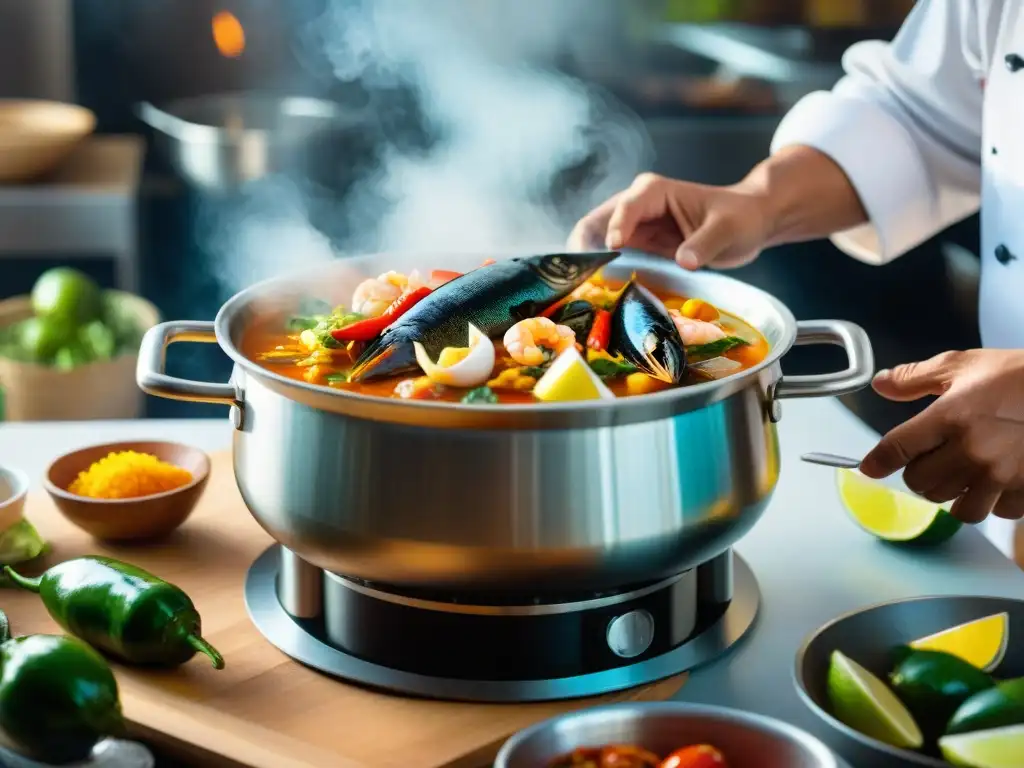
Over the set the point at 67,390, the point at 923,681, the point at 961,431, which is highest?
the point at 961,431

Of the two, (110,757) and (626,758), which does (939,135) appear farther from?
(110,757)

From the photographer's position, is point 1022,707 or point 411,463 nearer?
point 1022,707

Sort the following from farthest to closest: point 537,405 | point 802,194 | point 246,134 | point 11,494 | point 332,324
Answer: point 246,134 → point 802,194 → point 11,494 → point 332,324 → point 537,405

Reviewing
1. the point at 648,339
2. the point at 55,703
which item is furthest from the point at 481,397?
the point at 55,703

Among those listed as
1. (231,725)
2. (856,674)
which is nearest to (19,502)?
(231,725)

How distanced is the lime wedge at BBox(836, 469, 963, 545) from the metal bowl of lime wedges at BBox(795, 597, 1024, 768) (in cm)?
29

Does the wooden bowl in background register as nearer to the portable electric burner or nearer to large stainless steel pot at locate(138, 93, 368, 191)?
large stainless steel pot at locate(138, 93, 368, 191)

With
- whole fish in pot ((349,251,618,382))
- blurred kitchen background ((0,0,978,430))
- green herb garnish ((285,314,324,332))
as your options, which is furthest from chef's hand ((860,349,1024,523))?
blurred kitchen background ((0,0,978,430))

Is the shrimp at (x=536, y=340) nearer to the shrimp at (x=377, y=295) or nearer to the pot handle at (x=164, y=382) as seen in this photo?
the shrimp at (x=377, y=295)

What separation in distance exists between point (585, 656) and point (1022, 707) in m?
0.40

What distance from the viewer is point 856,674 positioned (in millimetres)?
1062

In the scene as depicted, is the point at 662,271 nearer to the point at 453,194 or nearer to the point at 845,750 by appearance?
the point at 845,750

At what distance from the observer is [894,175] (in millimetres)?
2029

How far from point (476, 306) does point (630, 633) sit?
1.21 ft
